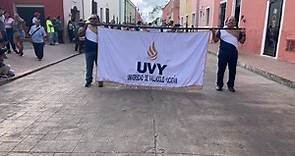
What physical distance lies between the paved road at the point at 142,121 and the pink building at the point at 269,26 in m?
4.91

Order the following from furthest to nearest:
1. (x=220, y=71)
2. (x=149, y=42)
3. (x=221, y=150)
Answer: (x=220, y=71) → (x=149, y=42) → (x=221, y=150)

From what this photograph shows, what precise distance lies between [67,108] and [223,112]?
284cm

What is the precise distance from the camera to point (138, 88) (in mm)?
7090

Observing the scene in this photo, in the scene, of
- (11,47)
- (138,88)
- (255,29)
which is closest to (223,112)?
(138,88)

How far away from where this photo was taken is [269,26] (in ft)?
45.1

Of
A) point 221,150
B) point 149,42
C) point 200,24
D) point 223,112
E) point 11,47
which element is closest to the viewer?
point 221,150

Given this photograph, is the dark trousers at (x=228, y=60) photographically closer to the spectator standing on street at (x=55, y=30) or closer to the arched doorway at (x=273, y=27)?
the arched doorway at (x=273, y=27)

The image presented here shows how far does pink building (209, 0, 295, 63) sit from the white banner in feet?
20.3

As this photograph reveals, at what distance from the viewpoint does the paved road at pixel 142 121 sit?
3.90 meters

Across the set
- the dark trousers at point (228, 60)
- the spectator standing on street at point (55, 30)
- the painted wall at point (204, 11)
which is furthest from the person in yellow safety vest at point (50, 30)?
the dark trousers at point (228, 60)

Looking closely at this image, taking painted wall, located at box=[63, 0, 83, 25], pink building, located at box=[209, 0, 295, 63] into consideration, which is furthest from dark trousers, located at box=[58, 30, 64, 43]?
pink building, located at box=[209, 0, 295, 63]

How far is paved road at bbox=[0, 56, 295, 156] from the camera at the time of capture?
390cm

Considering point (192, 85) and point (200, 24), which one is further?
point (200, 24)

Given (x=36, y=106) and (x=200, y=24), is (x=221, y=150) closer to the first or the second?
(x=36, y=106)
